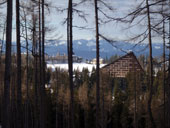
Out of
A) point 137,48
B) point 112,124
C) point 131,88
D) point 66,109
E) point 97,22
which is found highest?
point 97,22

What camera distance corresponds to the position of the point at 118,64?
24.5 meters

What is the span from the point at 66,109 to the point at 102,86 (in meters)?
5.30

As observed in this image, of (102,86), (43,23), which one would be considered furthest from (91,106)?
(43,23)

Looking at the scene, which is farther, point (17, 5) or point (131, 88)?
point (131, 88)

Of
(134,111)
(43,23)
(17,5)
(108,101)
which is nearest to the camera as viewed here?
(17,5)

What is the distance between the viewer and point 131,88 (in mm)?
24281

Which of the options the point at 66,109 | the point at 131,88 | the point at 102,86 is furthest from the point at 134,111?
the point at 66,109

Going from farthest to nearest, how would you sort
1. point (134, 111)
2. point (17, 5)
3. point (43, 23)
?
1. point (134, 111)
2. point (43, 23)
3. point (17, 5)

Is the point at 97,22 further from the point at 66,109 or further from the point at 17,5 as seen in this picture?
the point at 66,109

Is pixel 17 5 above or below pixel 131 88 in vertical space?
above

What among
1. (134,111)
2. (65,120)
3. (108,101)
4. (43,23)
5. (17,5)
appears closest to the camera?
(17,5)

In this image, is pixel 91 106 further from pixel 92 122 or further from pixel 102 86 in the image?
pixel 102 86

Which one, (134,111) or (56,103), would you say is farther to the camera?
(56,103)

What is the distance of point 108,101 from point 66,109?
15.5 feet
